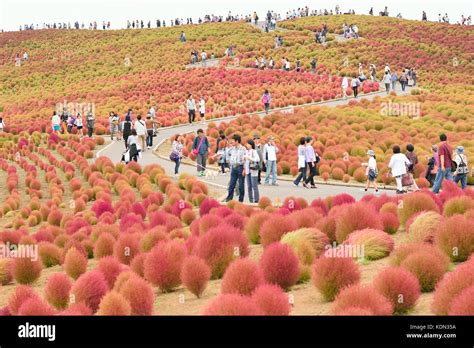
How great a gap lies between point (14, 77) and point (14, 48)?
66.8 ft

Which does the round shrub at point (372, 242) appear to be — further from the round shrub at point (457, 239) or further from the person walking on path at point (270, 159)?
the person walking on path at point (270, 159)

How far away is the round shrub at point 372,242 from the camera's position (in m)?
12.2

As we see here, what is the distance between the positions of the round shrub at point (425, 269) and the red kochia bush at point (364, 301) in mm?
1367

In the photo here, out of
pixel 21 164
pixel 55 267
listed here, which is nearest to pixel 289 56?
pixel 21 164

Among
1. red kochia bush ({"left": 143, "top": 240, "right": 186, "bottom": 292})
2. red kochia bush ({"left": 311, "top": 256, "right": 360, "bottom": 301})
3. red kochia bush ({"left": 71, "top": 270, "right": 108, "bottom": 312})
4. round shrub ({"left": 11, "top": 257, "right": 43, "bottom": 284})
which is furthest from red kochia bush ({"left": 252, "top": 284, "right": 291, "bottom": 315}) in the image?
round shrub ({"left": 11, "top": 257, "right": 43, "bottom": 284})

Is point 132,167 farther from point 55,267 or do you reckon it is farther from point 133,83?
point 133,83

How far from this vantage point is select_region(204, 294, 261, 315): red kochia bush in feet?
27.5

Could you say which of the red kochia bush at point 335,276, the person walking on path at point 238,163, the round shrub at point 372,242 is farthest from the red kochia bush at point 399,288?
the person walking on path at point 238,163

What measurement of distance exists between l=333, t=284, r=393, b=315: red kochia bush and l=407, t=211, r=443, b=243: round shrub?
3.52m

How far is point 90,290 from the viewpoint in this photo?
10820mm

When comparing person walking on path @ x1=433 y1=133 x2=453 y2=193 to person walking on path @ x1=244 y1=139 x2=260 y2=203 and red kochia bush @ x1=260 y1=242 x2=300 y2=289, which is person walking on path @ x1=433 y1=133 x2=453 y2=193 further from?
red kochia bush @ x1=260 y1=242 x2=300 y2=289

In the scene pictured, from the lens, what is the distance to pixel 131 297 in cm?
1010

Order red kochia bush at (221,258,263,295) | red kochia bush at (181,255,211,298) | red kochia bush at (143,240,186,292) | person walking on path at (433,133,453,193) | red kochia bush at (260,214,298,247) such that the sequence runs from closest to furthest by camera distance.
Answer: red kochia bush at (221,258,263,295), red kochia bush at (181,255,211,298), red kochia bush at (143,240,186,292), red kochia bush at (260,214,298,247), person walking on path at (433,133,453,193)

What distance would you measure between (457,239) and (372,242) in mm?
1450
